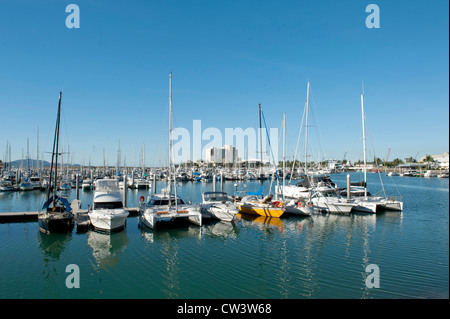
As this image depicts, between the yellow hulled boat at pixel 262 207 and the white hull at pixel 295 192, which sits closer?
the yellow hulled boat at pixel 262 207

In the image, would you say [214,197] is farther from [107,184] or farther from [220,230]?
[107,184]

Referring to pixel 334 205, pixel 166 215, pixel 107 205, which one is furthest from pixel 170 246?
pixel 334 205

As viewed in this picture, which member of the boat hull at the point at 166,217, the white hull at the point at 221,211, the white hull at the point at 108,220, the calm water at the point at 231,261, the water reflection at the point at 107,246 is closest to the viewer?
the calm water at the point at 231,261

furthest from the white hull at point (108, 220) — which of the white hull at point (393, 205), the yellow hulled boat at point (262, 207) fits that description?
the white hull at point (393, 205)

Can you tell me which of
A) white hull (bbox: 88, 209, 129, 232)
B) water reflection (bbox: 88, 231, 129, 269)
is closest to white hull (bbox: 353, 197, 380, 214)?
white hull (bbox: 88, 209, 129, 232)

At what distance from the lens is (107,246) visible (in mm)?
19469

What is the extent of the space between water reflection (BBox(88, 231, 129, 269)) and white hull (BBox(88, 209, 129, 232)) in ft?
1.87

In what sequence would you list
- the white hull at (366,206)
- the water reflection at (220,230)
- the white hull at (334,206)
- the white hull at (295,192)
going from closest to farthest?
the water reflection at (220,230) < the white hull at (334,206) < the white hull at (366,206) < the white hull at (295,192)

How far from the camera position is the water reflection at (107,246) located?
16531 millimetres

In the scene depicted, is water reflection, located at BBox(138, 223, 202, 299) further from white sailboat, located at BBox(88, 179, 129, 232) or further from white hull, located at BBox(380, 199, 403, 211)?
white hull, located at BBox(380, 199, 403, 211)

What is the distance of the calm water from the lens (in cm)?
1273

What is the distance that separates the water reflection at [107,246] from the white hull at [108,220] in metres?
0.57

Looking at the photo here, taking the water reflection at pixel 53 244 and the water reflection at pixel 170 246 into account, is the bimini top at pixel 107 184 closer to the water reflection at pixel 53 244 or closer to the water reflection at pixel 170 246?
the water reflection at pixel 170 246
